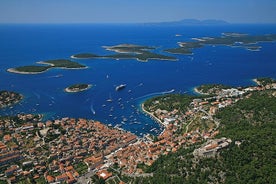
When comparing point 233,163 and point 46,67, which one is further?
point 46,67

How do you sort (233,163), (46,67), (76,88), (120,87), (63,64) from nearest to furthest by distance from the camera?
(233,163) → (76,88) → (120,87) → (46,67) → (63,64)

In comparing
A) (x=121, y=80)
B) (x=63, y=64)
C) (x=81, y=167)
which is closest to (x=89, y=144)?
(x=81, y=167)

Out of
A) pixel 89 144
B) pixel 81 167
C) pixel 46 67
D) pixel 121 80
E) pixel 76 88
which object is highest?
pixel 46 67

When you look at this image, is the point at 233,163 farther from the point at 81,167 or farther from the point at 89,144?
the point at 89,144

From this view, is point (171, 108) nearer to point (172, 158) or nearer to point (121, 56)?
point (172, 158)

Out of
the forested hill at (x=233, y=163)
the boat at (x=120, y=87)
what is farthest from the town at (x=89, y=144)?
the boat at (x=120, y=87)

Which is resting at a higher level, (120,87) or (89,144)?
(120,87)

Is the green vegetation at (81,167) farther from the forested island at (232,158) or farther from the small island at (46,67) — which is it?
the small island at (46,67)

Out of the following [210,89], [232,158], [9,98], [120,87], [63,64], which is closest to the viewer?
[232,158]
